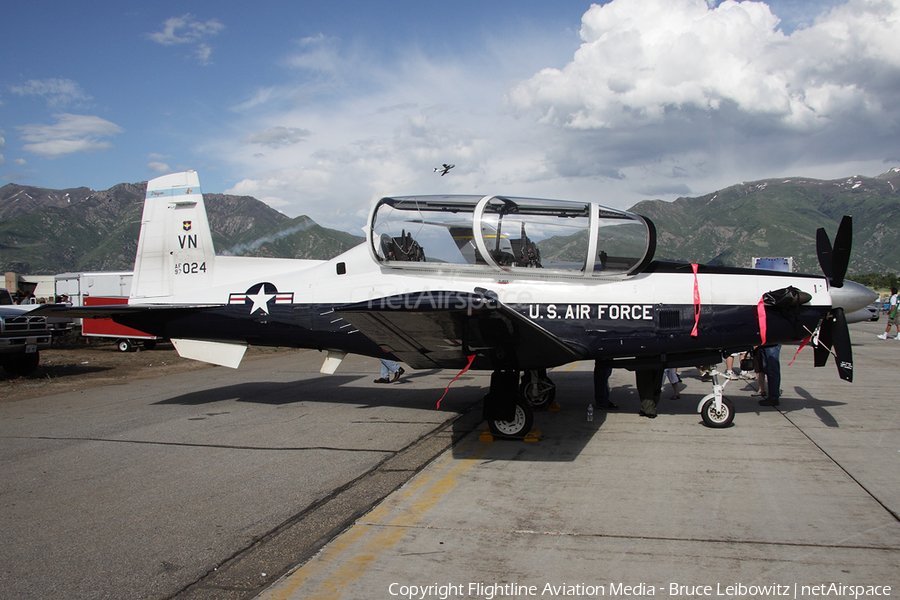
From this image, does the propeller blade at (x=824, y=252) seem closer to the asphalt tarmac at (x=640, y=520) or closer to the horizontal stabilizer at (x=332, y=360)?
the asphalt tarmac at (x=640, y=520)

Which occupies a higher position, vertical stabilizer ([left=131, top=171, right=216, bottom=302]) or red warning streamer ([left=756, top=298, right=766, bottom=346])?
vertical stabilizer ([left=131, top=171, right=216, bottom=302])

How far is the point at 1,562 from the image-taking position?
3.32 m

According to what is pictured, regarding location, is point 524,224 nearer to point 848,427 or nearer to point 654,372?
point 654,372

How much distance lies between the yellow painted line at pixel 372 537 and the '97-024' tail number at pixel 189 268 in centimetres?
556

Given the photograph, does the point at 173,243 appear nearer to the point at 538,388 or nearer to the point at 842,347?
the point at 538,388

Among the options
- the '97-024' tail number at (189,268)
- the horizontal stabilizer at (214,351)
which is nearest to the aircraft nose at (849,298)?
the horizontal stabilizer at (214,351)

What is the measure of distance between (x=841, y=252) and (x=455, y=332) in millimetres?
4613

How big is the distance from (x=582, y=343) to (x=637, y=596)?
11.3 ft

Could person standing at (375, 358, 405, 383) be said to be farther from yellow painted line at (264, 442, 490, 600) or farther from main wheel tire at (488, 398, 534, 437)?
yellow painted line at (264, 442, 490, 600)

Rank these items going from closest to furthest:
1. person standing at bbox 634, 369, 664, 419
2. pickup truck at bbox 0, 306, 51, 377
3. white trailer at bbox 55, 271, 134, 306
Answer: person standing at bbox 634, 369, 664, 419
pickup truck at bbox 0, 306, 51, 377
white trailer at bbox 55, 271, 134, 306

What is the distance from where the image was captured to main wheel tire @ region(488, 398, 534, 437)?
5965mm

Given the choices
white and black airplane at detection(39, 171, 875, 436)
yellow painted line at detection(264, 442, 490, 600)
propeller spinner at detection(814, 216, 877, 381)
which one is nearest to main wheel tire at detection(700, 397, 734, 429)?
white and black airplane at detection(39, 171, 875, 436)

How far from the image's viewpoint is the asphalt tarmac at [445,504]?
300 cm

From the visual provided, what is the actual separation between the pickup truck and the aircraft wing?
30.6 ft
